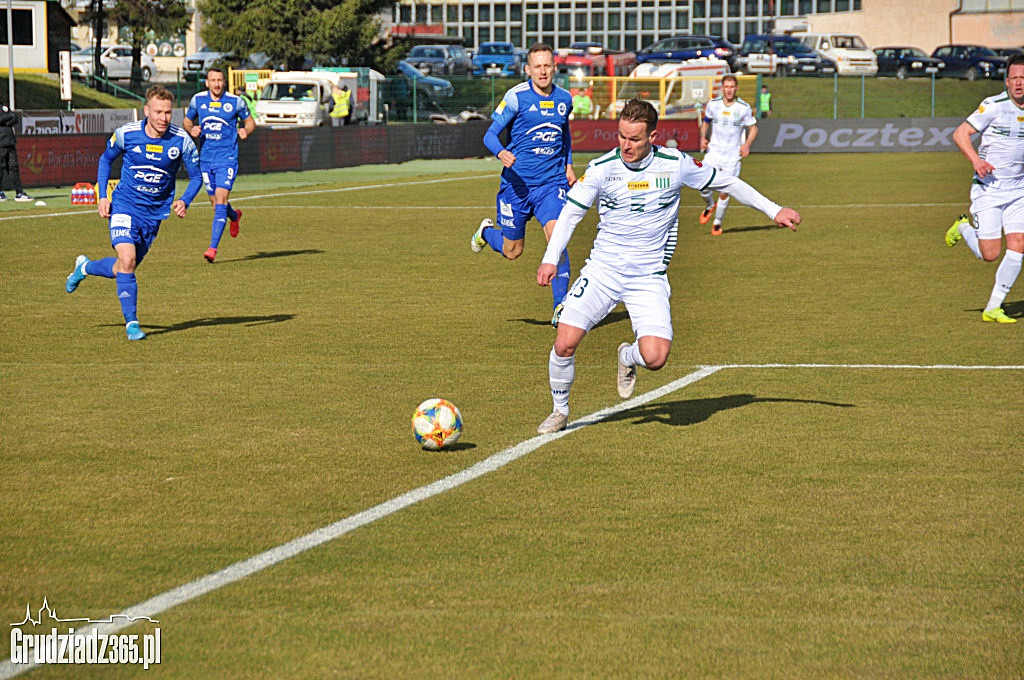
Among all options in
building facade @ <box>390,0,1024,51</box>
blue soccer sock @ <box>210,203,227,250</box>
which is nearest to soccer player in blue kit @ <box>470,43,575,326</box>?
blue soccer sock @ <box>210,203,227,250</box>

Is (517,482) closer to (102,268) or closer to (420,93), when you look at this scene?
(102,268)

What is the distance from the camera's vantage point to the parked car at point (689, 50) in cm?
7056

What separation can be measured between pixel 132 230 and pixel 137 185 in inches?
15.7

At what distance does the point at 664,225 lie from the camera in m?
9.12

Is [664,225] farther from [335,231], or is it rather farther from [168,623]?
[335,231]

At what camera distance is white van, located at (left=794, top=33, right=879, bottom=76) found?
71.1 m

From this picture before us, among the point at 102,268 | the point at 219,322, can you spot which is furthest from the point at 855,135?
the point at 102,268

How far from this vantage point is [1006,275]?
1349cm

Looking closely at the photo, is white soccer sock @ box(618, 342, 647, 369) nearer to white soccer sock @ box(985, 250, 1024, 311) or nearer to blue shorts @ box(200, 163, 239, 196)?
white soccer sock @ box(985, 250, 1024, 311)

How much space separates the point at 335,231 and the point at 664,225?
14088 millimetres

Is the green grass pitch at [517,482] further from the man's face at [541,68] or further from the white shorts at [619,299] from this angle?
the man's face at [541,68]

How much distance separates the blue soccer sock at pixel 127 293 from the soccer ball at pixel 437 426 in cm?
509

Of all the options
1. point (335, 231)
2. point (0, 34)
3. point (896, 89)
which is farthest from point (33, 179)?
point (896, 89)

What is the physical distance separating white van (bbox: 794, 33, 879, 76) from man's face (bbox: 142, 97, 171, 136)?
200ft
